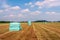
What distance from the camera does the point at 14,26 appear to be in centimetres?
2569

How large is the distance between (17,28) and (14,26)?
59cm

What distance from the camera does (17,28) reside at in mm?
25688

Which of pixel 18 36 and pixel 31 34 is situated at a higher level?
pixel 18 36

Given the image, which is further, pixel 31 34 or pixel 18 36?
pixel 31 34
